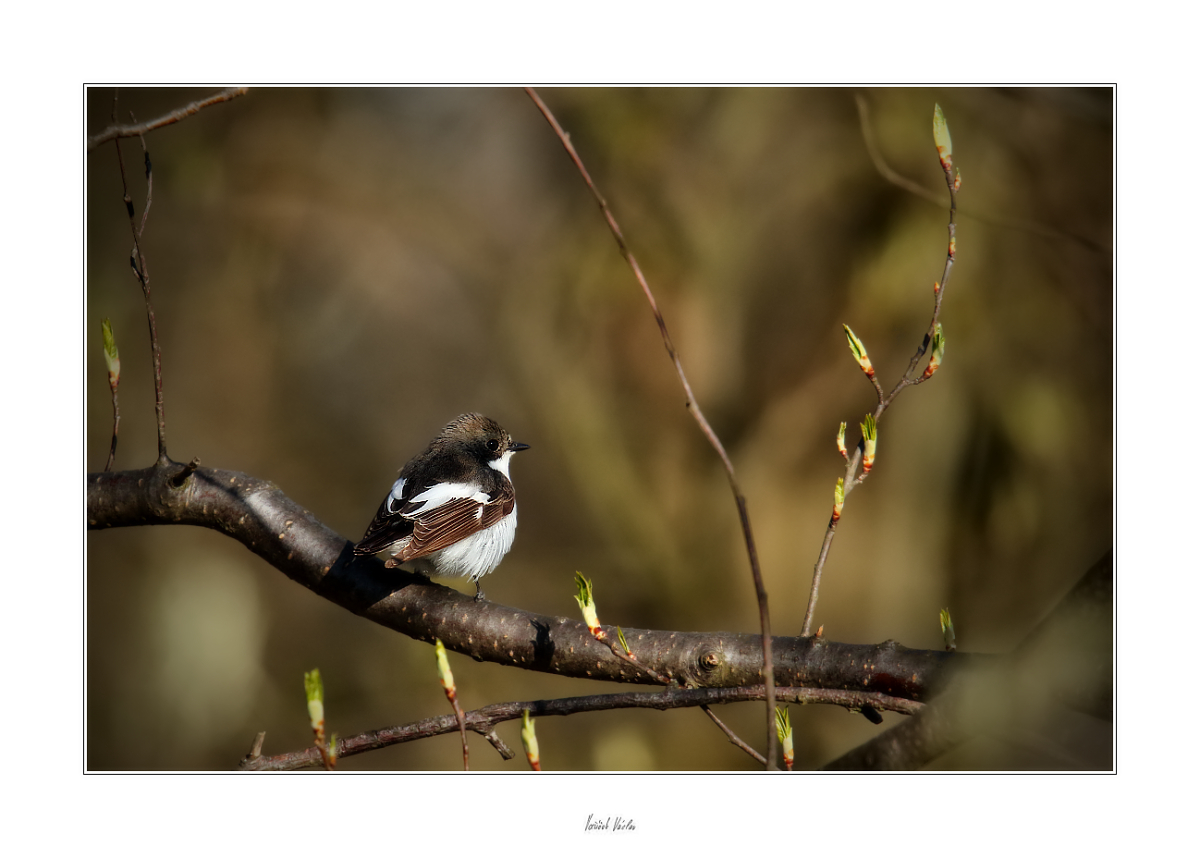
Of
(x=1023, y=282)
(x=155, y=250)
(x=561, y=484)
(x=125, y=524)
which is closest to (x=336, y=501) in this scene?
(x=561, y=484)

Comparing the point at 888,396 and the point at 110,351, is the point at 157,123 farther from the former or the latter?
the point at 888,396

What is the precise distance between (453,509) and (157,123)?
1976 mm

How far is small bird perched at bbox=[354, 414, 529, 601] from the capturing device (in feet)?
11.9

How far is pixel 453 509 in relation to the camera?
4.08m

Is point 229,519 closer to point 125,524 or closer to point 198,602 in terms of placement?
point 125,524

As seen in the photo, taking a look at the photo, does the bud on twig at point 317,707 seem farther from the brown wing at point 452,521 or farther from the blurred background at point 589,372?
the blurred background at point 589,372

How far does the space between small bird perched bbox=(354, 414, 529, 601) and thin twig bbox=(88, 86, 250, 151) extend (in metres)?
1.67

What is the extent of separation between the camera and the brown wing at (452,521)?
3.60 meters

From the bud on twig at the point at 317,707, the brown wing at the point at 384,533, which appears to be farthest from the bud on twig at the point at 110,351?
the bud on twig at the point at 317,707

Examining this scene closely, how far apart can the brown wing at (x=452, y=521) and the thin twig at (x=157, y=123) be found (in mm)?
1740

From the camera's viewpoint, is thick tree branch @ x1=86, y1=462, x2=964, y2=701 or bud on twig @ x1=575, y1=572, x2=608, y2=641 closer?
bud on twig @ x1=575, y1=572, x2=608, y2=641

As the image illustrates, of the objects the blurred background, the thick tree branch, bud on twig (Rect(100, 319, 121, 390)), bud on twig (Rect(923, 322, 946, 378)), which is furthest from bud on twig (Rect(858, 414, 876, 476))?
bud on twig (Rect(100, 319, 121, 390))
